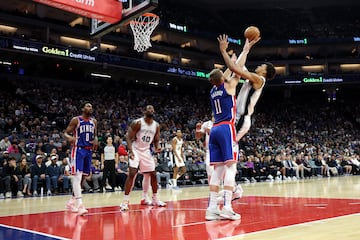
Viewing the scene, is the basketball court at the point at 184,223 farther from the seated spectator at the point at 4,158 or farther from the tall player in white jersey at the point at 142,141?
the seated spectator at the point at 4,158

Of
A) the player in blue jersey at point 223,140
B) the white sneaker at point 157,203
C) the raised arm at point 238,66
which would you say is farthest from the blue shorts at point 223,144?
the white sneaker at point 157,203

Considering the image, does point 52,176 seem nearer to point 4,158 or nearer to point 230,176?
point 4,158

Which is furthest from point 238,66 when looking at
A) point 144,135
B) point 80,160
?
point 80,160

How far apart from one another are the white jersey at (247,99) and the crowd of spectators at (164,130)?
7104 millimetres

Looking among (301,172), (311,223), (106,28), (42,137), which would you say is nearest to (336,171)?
(301,172)

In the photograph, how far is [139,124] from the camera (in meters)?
7.39

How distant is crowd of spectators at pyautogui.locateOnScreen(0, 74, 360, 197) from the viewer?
1264 centimetres

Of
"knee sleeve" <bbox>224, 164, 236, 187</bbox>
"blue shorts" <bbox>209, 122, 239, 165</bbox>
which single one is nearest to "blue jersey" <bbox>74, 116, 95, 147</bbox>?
"blue shorts" <bbox>209, 122, 239, 165</bbox>

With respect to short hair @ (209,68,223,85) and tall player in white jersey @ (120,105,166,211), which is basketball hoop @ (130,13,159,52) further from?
short hair @ (209,68,223,85)

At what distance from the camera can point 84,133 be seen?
7121mm

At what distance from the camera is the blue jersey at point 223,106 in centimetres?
559

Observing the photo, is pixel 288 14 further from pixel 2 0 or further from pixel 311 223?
pixel 311 223

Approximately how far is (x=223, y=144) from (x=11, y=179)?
26.1ft

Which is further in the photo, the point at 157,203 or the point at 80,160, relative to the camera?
the point at 157,203
